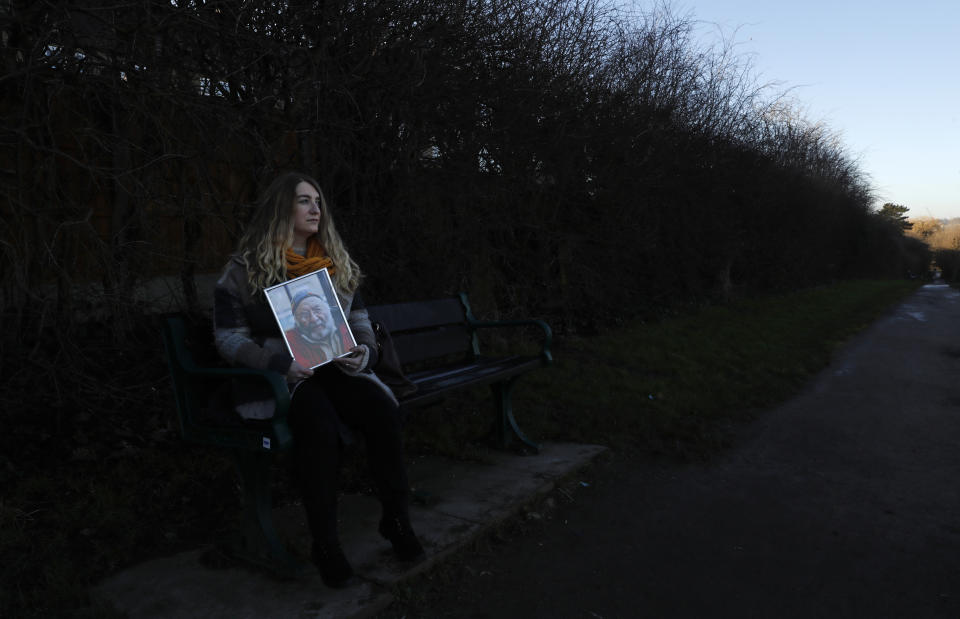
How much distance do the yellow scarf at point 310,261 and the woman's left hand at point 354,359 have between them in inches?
16.6

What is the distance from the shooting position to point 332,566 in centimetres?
282

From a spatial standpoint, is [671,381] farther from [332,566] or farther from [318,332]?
[332,566]

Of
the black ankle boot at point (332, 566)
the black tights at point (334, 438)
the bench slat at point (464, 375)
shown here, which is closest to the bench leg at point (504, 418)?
the bench slat at point (464, 375)

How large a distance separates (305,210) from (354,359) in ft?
2.47

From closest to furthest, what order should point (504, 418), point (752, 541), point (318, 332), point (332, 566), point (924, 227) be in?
point (332, 566)
point (318, 332)
point (752, 541)
point (504, 418)
point (924, 227)

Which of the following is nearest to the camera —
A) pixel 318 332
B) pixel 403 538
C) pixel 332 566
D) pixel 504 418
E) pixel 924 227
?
pixel 332 566

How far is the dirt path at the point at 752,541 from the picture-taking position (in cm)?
291

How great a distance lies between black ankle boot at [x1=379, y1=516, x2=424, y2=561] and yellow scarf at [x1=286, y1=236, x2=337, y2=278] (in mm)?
1194

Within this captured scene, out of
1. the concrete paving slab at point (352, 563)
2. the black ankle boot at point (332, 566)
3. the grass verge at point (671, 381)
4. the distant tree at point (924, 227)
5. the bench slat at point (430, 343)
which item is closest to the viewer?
the concrete paving slab at point (352, 563)

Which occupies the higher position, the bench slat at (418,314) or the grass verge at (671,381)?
the bench slat at (418,314)

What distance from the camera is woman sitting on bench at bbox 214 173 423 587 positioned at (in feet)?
9.40

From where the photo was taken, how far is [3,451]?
404 cm

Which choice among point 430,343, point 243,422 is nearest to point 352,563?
point 243,422

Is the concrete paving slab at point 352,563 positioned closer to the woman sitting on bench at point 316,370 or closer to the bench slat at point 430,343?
the woman sitting on bench at point 316,370
